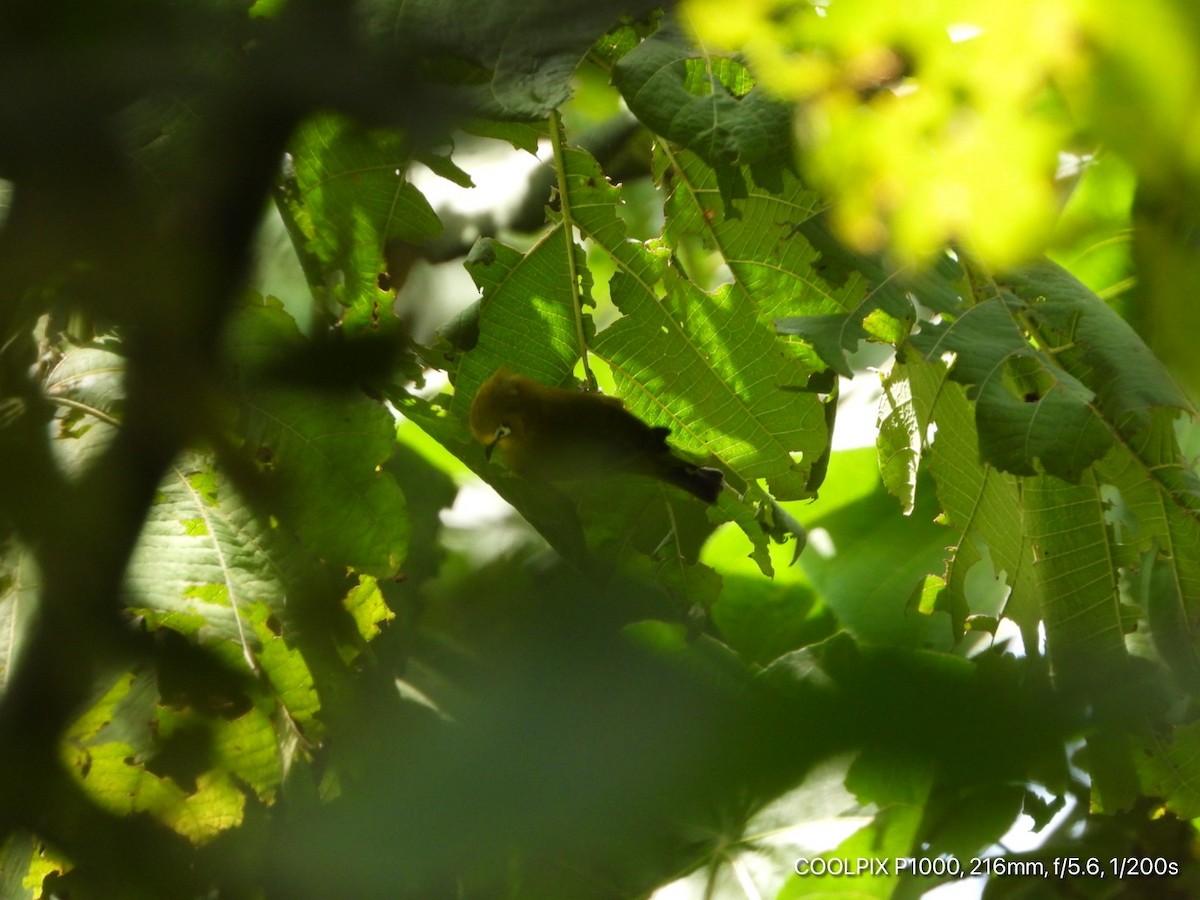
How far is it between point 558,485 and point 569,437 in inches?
3.2

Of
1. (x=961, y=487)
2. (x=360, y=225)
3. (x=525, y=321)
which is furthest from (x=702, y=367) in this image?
(x=360, y=225)

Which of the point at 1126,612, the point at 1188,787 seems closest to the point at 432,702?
the point at 1126,612

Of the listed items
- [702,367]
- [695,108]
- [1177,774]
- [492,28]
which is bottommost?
[1177,774]

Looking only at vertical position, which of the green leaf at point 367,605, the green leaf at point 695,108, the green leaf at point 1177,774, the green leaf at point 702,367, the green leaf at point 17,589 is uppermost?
the green leaf at point 695,108

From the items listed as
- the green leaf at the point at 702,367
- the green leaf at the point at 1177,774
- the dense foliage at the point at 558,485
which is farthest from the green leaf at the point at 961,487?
the green leaf at the point at 1177,774

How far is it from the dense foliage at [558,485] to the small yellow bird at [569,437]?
35 mm

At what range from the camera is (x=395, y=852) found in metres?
0.33

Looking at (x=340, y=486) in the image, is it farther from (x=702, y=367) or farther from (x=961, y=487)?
(x=961, y=487)

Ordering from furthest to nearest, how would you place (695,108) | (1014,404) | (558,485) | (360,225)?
(360,225), (558,485), (1014,404), (695,108)

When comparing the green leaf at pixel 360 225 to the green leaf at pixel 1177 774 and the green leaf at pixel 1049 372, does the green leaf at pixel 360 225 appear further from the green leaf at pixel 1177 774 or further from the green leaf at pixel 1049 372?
the green leaf at pixel 1177 774

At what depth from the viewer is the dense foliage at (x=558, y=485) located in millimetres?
332

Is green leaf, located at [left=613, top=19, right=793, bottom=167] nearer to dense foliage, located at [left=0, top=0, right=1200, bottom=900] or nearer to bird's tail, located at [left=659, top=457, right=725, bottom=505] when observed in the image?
dense foliage, located at [left=0, top=0, right=1200, bottom=900]

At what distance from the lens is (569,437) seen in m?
1.11

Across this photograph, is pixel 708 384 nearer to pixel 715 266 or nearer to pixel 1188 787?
pixel 715 266
